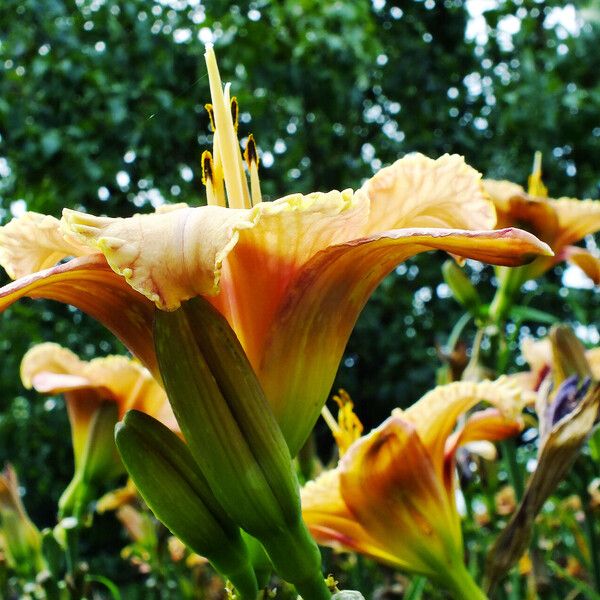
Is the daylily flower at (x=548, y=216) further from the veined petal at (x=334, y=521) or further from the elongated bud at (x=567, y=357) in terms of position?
the veined petal at (x=334, y=521)

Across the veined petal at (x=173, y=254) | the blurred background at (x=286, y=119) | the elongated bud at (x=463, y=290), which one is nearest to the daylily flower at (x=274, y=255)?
the veined petal at (x=173, y=254)

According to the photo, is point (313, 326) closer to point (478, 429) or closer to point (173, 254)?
point (173, 254)

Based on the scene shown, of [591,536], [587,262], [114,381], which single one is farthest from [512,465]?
[114,381]

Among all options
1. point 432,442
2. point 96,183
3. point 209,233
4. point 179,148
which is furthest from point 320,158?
point 209,233

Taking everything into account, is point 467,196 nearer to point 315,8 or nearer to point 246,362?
point 246,362

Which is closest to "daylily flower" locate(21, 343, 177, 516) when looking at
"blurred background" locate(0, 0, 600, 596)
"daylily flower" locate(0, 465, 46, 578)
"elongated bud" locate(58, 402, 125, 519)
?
"elongated bud" locate(58, 402, 125, 519)

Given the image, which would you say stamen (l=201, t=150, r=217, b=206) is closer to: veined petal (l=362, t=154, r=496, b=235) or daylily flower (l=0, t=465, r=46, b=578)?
veined petal (l=362, t=154, r=496, b=235)
